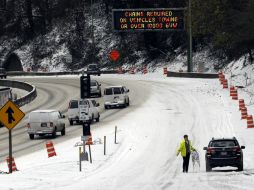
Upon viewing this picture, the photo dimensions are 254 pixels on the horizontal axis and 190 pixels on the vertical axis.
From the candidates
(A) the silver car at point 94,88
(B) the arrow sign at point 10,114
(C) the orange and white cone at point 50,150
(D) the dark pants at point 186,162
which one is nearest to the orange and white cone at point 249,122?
(C) the orange and white cone at point 50,150

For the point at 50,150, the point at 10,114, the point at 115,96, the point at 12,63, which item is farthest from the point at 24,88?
the point at 10,114

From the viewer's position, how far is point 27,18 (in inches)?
5576

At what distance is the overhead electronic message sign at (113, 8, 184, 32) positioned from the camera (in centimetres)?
8525

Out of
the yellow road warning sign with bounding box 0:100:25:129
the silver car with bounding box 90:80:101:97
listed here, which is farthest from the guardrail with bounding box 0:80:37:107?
the yellow road warning sign with bounding box 0:100:25:129

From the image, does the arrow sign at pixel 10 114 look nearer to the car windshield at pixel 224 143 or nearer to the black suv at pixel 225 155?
the black suv at pixel 225 155

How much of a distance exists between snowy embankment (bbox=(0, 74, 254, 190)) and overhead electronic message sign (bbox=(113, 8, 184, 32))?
15575mm

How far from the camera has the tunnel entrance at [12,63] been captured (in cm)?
13050

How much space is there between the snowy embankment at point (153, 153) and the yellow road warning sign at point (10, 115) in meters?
2.11

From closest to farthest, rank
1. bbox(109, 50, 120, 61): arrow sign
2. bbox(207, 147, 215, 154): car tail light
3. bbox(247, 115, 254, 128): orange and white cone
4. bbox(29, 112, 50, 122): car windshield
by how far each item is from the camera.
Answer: bbox(207, 147, 215, 154): car tail light < bbox(29, 112, 50, 122): car windshield < bbox(247, 115, 254, 128): orange and white cone < bbox(109, 50, 120, 61): arrow sign

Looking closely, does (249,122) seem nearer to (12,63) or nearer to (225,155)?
(225,155)

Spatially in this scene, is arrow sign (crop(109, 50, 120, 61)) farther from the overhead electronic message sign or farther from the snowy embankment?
the snowy embankment

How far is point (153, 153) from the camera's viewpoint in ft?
126

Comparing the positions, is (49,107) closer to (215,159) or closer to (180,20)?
(180,20)

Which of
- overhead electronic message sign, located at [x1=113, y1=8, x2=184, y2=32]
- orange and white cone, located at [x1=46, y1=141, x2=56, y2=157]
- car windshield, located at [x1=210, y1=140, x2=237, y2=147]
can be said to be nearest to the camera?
car windshield, located at [x1=210, y1=140, x2=237, y2=147]
